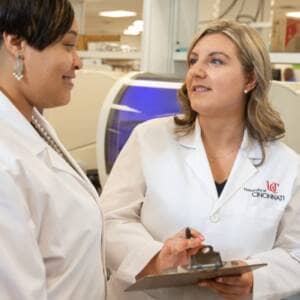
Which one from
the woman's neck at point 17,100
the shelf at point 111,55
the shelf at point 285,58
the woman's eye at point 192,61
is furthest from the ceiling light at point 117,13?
the woman's neck at point 17,100

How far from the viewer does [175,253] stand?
1.16m

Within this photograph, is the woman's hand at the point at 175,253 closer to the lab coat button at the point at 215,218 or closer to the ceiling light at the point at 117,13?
the lab coat button at the point at 215,218

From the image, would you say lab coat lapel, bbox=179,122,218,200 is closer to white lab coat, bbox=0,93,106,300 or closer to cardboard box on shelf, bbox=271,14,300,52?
white lab coat, bbox=0,93,106,300

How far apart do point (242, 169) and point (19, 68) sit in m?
0.69

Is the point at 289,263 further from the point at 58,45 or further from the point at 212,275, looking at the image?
the point at 58,45

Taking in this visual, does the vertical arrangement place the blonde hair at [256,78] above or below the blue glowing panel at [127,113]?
above

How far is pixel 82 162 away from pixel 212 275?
130 cm

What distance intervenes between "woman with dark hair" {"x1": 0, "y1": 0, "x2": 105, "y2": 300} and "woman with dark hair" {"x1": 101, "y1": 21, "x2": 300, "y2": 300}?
0.33m

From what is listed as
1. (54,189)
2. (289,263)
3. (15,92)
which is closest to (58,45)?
(15,92)

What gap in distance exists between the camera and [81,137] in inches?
91.7

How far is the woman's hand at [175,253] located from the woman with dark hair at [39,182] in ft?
0.70

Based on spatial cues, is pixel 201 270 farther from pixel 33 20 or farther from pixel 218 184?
pixel 33 20

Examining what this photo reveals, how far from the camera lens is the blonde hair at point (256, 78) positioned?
1382 millimetres

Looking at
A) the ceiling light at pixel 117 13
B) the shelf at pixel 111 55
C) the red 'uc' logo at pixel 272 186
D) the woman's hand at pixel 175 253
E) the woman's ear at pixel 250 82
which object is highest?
the ceiling light at pixel 117 13
